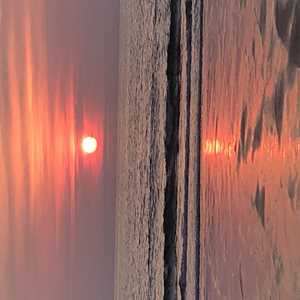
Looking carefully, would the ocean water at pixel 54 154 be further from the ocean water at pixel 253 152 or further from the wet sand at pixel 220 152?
the ocean water at pixel 253 152

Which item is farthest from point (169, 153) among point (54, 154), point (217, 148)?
point (54, 154)

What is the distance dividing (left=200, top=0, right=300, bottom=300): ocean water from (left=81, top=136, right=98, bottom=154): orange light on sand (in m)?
0.55

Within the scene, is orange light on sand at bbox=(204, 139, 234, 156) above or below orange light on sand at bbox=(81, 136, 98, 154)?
above

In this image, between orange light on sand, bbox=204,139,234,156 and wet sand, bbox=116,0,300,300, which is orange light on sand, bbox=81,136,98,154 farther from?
orange light on sand, bbox=204,139,234,156

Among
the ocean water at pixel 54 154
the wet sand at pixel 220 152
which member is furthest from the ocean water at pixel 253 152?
the ocean water at pixel 54 154

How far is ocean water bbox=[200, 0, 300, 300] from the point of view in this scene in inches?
4.4

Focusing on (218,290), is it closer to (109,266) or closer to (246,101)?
(246,101)

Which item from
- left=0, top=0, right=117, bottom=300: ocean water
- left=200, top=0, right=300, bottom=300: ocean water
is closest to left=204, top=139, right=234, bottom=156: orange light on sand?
left=200, top=0, right=300, bottom=300: ocean water

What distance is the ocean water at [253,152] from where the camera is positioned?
0.37 feet

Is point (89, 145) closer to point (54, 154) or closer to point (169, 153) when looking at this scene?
Result: point (54, 154)

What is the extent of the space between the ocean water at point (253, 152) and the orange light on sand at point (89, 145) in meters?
0.55

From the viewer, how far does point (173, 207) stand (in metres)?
0.28

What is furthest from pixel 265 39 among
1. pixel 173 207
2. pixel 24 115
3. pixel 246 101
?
pixel 24 115

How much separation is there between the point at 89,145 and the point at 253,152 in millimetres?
621
